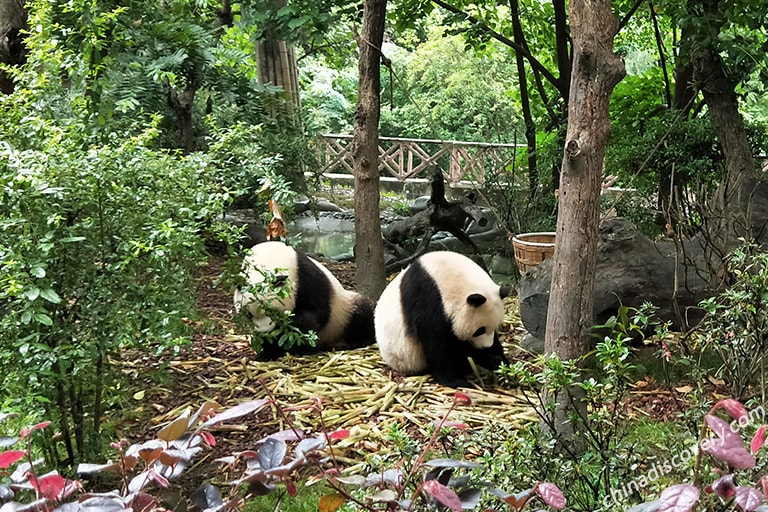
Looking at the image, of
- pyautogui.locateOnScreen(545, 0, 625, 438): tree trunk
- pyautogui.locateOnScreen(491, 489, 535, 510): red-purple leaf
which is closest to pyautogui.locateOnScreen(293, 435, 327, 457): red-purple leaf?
pyautogui.locateOnScreen(491, 489, 535, 510): red-purple leaf

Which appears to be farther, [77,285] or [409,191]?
[409,191]

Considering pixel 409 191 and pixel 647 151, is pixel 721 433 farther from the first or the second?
pixel 409 191

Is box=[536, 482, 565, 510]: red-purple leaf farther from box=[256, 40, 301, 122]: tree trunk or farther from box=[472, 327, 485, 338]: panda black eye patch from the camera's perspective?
box=[256, 40, 301, 122]: tree trunk

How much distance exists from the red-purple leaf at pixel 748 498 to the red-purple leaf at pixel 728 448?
4cm

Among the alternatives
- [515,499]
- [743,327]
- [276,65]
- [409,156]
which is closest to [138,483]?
[515,499]

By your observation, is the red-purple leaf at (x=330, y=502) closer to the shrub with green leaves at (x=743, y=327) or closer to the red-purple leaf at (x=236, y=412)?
the red-purple leaf at (x=236, y=412)

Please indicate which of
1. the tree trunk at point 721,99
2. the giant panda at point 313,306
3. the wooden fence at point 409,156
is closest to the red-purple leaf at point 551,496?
the giant panda at point 313,306

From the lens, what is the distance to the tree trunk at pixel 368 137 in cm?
543

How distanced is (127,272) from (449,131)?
1572 centimetres

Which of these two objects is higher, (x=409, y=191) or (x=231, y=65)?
(x=231, y=65)

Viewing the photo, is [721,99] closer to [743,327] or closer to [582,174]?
[582,174]

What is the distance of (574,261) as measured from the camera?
2.92 meters

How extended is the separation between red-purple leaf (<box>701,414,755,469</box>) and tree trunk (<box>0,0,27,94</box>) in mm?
4475

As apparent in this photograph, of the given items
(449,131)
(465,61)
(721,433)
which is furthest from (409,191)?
(721,433)
